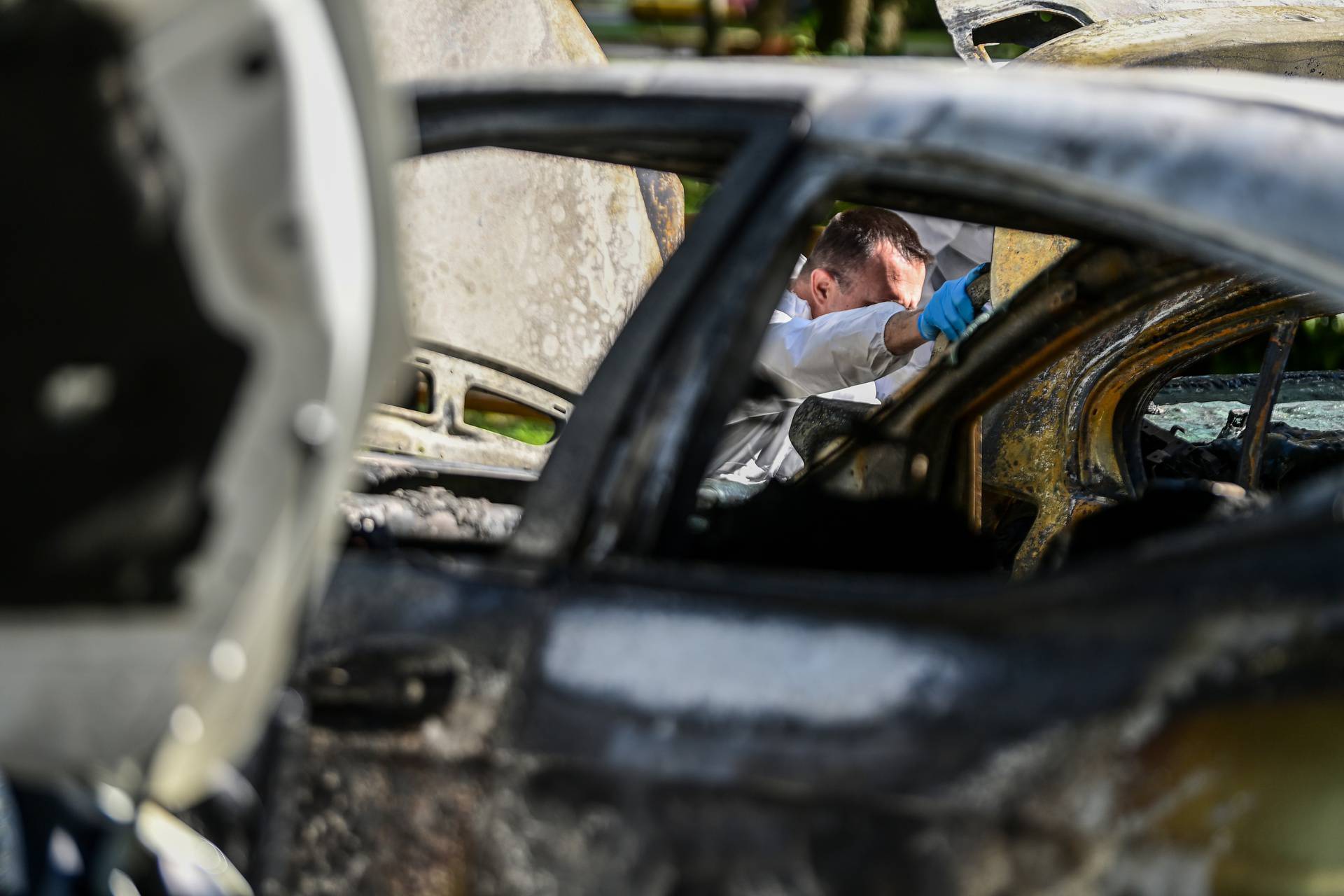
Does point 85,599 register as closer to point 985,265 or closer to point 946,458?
point 946,458

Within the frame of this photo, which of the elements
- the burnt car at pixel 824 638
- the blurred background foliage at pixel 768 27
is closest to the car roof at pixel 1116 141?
the burnt car at pixel 824 638

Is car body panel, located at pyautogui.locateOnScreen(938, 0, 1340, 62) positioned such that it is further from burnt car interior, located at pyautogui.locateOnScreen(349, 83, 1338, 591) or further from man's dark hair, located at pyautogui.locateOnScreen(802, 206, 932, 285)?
burnt car interior, located at pyautogui.locateOnScreen(349, 83, 1338, 591)

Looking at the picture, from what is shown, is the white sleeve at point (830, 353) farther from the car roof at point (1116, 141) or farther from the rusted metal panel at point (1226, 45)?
the car roof at point (1116, 141)

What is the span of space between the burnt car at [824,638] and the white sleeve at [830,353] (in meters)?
1.93

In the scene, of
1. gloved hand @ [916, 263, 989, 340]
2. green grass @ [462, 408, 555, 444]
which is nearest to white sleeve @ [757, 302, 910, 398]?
gloved hand @ [916, 263, 989, 340]

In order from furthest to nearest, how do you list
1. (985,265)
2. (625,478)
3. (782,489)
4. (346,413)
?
(985,265)
(782,489)
(625,478)
(346,413)

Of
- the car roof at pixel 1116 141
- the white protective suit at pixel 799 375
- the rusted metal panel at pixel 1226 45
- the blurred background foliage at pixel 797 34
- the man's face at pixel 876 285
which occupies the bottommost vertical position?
the white protective suit at pixel 799 375

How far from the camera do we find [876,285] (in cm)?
418

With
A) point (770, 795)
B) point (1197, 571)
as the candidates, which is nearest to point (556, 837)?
point (770, 795)

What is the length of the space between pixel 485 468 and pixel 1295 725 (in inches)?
90.0

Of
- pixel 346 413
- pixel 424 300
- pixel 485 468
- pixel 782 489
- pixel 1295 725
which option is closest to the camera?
pixel 1295 725

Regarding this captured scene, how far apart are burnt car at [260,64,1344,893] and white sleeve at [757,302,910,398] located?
1.93 m

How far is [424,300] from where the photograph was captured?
4.84m

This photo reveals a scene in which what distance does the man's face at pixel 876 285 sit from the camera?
418 centimetres
